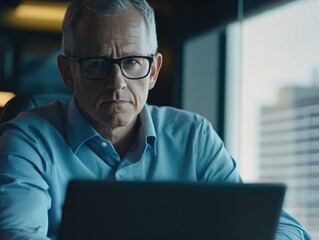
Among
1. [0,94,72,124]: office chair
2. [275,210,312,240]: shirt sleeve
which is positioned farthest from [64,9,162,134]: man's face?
[275,210,312,240]: shirt sleeve

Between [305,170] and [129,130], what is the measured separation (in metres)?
2.68

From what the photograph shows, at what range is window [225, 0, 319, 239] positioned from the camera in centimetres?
399

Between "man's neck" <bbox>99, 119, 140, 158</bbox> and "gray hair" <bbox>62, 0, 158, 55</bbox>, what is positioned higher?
"gray hair" <bbox>62, 0, 158, 55</bbox>

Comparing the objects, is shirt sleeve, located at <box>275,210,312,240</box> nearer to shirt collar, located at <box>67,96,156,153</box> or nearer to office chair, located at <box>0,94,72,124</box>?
shirt collar, located at <box>67,96,156,153</box>

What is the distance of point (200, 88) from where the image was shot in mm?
4496

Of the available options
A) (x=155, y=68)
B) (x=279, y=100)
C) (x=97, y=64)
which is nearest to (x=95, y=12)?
(x=97, y=64)

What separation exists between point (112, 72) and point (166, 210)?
24.1 inches

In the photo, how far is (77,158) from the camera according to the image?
58.7 inches

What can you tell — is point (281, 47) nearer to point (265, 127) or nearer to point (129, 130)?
point (265, 127)

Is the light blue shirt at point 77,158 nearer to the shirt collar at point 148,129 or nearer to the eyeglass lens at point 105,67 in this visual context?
the shirt collar at point 148,129

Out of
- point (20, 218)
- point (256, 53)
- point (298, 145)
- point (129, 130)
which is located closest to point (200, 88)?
point (256, 53)

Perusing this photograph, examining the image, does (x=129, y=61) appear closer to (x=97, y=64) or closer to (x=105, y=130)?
(x=97, y=64)

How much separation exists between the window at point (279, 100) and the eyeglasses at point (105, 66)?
257 centimetres

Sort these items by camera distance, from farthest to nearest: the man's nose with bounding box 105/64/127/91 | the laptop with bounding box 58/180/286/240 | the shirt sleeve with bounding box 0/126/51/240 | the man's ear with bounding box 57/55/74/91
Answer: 1. the man's ear with bounding box 57/55/74/91
2. the man's nose with bounding box 105/64/127/91
3. the shirt sleeve with bounding box 0/126/51/240
4. the laptop with bounding box 58/180/286/240
